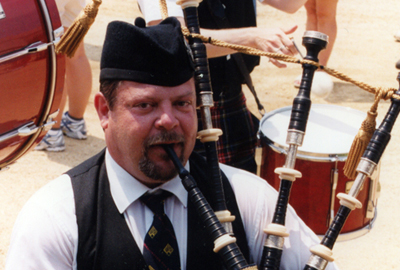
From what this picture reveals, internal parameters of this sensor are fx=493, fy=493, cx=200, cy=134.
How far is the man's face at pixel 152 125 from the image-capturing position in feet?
3.60

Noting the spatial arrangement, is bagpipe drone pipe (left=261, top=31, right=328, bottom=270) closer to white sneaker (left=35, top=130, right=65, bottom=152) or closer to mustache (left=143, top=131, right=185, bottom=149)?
mustache (left=143, top=131, right=185, bottom=149)

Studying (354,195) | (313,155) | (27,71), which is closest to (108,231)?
(354,195)

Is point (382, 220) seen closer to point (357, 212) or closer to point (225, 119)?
point (357, 212)

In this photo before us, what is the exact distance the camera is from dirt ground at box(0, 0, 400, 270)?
242cm

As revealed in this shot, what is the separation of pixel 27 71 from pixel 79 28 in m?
0.65

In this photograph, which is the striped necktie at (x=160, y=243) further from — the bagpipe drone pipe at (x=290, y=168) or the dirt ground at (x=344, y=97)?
the dirt ground at (x=344, y=97)

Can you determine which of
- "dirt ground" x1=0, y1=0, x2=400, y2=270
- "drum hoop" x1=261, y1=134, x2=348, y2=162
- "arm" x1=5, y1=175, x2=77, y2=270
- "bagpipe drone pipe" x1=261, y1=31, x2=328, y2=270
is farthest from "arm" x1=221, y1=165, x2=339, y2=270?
"dirt ground" x1=0, y1=0, x2=400, y2=270

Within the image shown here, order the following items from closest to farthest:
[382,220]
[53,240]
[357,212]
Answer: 1. [53,240]
2. [357,212]
3. [382,220]

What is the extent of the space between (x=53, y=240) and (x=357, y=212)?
1681mm

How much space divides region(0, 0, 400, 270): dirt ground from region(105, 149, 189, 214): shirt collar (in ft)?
4.10

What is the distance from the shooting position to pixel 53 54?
1.96 m

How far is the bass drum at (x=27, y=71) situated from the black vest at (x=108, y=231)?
0.76 meters

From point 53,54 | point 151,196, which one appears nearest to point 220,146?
point 53,54

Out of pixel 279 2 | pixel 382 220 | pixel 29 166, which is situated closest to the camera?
pixel 279 2
